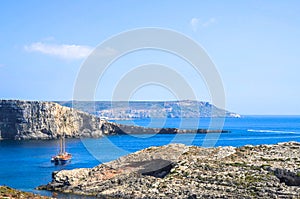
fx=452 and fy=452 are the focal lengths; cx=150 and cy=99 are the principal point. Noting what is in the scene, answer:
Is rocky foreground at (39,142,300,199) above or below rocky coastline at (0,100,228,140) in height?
below

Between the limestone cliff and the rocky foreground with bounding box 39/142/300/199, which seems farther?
the limestone cliff

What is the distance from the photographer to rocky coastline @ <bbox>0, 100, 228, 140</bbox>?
14225cm

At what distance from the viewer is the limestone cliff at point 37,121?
466ft

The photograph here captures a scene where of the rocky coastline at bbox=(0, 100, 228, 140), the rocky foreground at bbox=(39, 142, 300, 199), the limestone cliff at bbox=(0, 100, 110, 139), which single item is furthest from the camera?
the rocky coastline at bbox=(0, 100, 228, 140)

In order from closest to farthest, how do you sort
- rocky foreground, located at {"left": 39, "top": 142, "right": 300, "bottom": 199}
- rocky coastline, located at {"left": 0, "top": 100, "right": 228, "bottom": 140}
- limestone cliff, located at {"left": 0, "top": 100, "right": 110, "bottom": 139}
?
1. rocky foreground, located at {"left": 39, "top": 142, "right": 300, "bottom": 199}
2. limestone cliff, located at {"left": 0, "top": 100, "right": 110, "bottom": 139}
3. rocky coastline, located at {"left": 0, "top": 100, "right": 228, "bottom": 140}

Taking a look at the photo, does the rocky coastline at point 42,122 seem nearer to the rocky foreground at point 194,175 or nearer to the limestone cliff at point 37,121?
the limestone cliff at point 37,121

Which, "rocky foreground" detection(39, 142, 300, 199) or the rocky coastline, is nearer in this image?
"rocky foreground" detection(39, 142, 300, 199)

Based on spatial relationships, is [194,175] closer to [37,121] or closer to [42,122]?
[37,121]

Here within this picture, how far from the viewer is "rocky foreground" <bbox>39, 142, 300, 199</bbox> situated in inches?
1636

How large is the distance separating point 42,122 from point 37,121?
1.65 metres

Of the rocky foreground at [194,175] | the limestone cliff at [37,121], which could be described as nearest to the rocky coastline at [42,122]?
the limestone cliff at [37,121]

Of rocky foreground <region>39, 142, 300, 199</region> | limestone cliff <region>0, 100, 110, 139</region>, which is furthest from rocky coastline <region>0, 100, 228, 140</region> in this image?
rocky foreground <region>39, 142, 300, 199</region>

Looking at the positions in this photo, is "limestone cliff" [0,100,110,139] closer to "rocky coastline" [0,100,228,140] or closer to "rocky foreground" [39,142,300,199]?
"rocky coastline" [0,100,228,140]

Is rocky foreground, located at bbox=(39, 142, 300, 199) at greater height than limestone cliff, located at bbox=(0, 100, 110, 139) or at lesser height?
lesser
